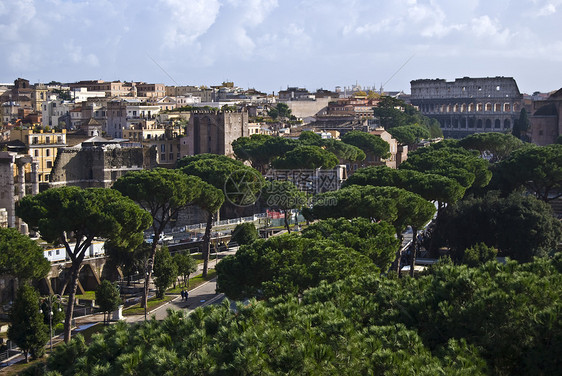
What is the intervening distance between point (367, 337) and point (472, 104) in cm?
13546

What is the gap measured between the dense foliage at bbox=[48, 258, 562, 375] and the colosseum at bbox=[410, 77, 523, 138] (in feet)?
401

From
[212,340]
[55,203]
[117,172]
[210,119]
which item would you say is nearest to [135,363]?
[212,340]

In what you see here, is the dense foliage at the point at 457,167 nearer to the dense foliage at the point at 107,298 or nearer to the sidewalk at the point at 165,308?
the sidewalk at the point at 165,308

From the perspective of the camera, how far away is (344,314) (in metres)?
18.4

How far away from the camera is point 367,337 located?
16547 millimetres

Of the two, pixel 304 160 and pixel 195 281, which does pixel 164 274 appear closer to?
pixel 195 281

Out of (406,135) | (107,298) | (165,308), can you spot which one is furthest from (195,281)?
(406,135)

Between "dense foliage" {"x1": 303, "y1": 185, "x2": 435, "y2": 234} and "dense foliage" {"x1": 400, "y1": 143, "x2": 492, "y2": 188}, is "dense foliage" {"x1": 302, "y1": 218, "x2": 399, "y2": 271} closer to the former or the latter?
"dense foliage" {"x1": 303, "y1": 185, "x2": 435, "y2": 234}

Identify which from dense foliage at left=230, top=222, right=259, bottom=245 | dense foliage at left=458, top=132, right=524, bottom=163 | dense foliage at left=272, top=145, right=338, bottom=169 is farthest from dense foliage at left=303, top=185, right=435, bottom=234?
dense foliage at left=458, top=132, right=524, bottom=163

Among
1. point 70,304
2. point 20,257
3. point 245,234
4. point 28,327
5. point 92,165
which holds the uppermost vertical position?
point 92,165

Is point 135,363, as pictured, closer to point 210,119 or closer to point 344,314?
point 344,314

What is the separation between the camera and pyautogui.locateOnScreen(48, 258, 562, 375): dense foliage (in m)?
15.1

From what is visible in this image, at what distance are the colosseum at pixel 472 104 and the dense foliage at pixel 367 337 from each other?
12224 centimetres

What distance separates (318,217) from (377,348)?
20.1 meters
